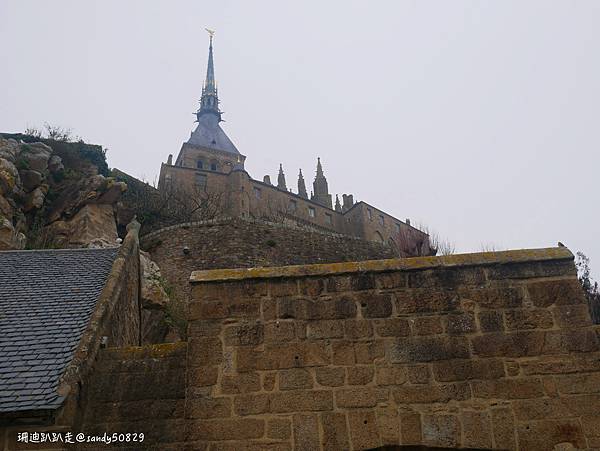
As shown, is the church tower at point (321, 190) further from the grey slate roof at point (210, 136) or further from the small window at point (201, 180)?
the small window at point (201, 180)

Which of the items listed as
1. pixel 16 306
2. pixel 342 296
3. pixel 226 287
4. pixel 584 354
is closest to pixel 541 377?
pixel 584 354

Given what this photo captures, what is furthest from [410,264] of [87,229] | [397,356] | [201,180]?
[201,180]

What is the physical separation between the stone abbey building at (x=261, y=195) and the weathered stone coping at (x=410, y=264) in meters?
26.6

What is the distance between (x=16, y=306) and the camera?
6.54m

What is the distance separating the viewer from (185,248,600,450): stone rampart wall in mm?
4414

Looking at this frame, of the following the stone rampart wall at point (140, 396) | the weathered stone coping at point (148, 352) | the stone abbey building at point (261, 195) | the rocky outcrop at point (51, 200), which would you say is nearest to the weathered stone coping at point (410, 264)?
the weathered stone coping at point (148, 352)

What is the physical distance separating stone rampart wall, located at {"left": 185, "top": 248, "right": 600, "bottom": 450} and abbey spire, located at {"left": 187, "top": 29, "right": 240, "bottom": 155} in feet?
195

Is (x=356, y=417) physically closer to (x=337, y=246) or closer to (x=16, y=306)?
(x=16, y=306)

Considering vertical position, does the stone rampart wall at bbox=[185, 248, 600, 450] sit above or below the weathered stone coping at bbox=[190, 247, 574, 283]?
below

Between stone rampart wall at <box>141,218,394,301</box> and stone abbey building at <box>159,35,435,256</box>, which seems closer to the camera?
stone rampart wall at <box>141,218,394,301</box>

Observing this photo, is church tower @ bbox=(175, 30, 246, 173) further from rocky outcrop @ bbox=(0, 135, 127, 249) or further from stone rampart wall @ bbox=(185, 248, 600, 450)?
stone rampart wall @ bbox=(185, 248, 600, 450)

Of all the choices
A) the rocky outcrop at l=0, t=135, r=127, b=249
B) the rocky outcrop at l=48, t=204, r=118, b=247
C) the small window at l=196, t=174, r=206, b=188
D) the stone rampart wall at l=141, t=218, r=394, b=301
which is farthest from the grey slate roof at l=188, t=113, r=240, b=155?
the rocky outcrop at l=48, t=204, r=118, b=247

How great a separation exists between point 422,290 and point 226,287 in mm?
2028

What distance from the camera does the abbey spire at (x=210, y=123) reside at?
64.6m
